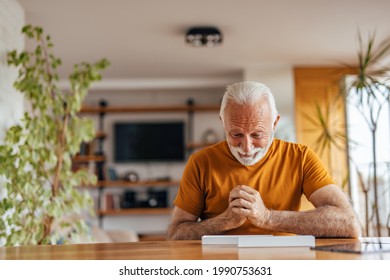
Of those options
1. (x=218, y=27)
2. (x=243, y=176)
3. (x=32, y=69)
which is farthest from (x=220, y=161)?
(x=218, y=27)

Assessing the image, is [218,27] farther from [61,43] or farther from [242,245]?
[242,245]

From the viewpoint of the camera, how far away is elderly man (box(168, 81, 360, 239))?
2.14 m

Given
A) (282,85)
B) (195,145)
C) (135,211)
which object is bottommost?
(135,211)

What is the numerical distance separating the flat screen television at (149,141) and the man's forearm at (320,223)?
19.2 feet

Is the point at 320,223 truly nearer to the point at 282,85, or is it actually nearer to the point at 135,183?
the point at 282,85

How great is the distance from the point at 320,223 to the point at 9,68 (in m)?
2.60

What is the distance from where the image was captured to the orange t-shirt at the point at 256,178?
2301 mm

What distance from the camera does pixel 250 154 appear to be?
7.44 feet

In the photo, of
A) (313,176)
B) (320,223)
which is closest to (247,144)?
(313,176)

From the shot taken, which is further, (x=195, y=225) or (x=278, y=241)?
(x=195, y=225)

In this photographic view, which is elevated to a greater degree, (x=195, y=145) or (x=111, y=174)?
(x=195, y=145)

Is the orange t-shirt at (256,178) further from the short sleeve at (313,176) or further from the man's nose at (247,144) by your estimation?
the man's nose at (247,144)

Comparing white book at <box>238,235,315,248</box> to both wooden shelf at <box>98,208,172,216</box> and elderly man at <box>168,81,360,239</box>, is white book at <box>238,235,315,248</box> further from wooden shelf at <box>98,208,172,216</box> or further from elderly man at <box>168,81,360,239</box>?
wooden shelf at <box>98,208,172,216</box>

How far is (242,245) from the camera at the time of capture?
1.68 metres
